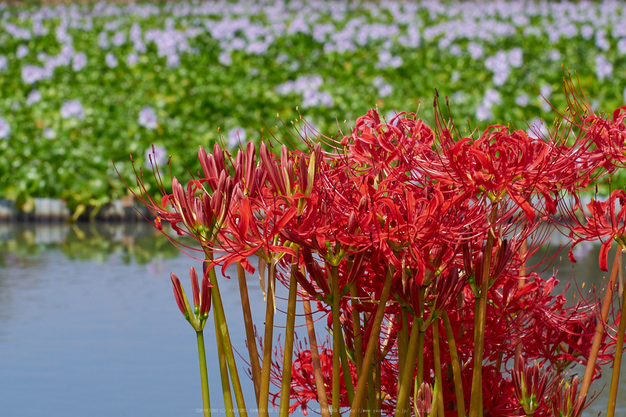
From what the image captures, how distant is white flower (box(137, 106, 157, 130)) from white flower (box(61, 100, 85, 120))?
24.8 inches

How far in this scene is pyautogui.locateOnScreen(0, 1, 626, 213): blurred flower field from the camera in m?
7.29

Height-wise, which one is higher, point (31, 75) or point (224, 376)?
point (31, 75)

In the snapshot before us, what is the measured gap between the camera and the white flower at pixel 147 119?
25.2 ft

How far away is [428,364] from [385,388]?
0.45 feet

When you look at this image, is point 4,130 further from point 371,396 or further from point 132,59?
point 371,396

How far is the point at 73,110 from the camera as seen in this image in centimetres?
800

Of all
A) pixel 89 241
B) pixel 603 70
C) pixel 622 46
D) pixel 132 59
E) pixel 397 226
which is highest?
pixel 622 46

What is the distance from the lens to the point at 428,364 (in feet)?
4.96

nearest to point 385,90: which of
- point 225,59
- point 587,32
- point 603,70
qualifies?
point 603,70

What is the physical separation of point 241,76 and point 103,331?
7.18 metres

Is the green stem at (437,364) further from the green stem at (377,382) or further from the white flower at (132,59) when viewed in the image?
the white flower at (132,59)

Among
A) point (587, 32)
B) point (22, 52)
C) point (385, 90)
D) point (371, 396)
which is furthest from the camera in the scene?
point (587, 32)

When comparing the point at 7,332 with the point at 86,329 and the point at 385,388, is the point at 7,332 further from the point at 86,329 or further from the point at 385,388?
the point at 385,388

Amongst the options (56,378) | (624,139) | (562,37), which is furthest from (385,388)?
(562,37)
